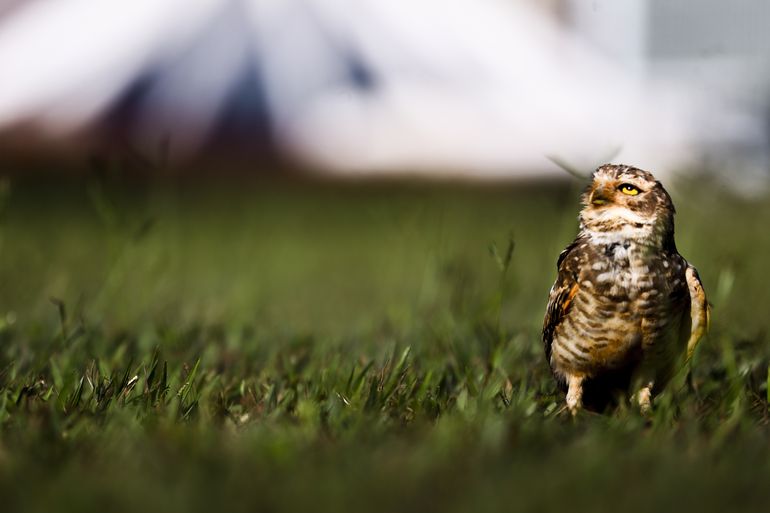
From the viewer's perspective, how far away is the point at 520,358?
9.16 feet

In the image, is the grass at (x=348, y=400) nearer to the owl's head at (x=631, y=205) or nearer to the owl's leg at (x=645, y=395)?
the owl's leg at (x=645, y=395)

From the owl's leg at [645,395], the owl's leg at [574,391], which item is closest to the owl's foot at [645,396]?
the owl's leg at [645,395]

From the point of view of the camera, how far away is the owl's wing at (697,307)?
2.16 m

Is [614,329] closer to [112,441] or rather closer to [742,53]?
[112,441]

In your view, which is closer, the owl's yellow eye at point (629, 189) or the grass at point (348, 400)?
the grass at point (348, 400)

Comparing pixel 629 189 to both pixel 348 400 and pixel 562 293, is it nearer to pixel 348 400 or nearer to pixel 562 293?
pixel 562 293

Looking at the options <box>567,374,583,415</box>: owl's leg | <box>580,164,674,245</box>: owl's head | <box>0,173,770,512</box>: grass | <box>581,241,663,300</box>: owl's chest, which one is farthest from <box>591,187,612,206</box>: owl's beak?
<box>567,374,583,415</box>: owl's leg

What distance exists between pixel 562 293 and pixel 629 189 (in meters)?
0.30

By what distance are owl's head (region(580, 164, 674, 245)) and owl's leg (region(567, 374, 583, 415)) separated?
0.36 meters

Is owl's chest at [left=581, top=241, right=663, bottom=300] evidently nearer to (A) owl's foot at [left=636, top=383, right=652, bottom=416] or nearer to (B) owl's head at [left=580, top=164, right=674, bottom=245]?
(B) owl's head at [left=580, top=164, right=674, bottom=245]

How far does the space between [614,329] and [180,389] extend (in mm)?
1032

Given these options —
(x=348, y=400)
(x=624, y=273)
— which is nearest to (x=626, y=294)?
(x=624, y=273)

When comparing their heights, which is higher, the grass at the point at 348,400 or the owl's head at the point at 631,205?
the owl's head at the point at 631,205

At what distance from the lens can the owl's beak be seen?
2.18 meters
